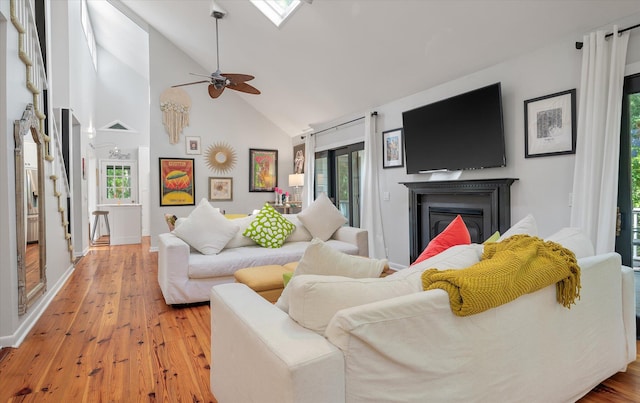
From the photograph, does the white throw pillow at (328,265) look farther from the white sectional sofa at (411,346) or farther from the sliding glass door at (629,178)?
the sliding glass door at (629,178)

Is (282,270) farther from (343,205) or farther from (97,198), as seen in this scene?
(97,198)

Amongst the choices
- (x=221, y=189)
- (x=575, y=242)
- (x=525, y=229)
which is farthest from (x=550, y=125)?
(x=221, y=189)

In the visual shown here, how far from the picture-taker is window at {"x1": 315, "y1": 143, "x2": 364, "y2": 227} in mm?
6047

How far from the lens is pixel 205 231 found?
3668mm

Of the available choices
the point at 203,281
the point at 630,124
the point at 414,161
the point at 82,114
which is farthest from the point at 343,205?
the point at 82,114

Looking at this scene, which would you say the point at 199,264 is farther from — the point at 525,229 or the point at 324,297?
the point at 525,229

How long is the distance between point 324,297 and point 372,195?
419 centimetres

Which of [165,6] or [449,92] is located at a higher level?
[165,6]

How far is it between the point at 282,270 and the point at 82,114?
591cm

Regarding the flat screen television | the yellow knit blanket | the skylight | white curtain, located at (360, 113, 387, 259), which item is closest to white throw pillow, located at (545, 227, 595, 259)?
the yellow knit blanket

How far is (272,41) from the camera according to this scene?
523 cm

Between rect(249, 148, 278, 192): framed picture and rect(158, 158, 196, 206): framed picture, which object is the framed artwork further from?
rect(158, 158, 196, 206): framed picture

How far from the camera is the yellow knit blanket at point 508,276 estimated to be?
1158 millimetres

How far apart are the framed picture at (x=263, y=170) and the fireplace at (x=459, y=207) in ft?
13.5
